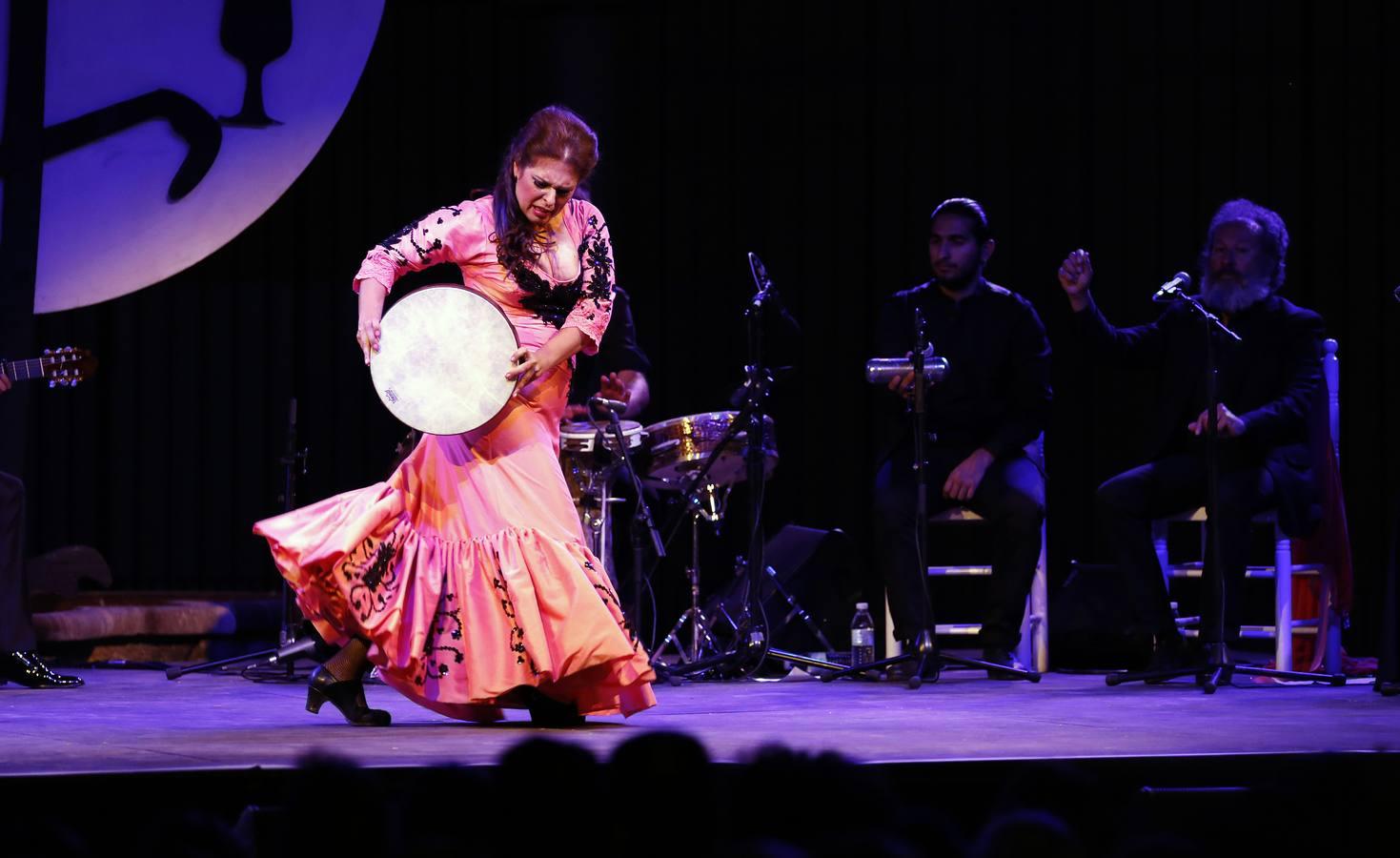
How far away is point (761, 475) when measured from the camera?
5.59 metres

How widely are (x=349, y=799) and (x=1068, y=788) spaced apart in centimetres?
93

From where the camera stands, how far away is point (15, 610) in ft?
19.1

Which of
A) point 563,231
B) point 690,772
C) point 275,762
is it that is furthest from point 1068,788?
point 563,231

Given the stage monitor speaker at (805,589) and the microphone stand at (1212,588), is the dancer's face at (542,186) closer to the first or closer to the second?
the microphone stand at (1212,588)

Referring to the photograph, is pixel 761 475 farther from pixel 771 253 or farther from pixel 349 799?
pixel 349 799

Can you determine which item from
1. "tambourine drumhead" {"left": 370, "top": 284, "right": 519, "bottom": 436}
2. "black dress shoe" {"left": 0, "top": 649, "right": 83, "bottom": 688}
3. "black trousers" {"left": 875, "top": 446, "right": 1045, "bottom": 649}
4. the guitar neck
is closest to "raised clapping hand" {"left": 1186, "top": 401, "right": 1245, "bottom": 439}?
"black trousers" {"left": 875, "top": 446, "right": 1045, "bottom": 649}

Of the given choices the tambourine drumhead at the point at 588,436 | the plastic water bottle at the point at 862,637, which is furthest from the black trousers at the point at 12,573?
the plastic water bottle at the point at 862,637

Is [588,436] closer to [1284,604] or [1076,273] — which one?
[1076,273]

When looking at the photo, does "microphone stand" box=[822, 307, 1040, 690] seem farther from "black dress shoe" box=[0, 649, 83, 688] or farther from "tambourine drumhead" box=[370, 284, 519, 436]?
"black dress shoe" box=[0, 649, 83, 688]

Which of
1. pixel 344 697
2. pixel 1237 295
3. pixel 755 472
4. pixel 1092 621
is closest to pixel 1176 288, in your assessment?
pixel 1237 295

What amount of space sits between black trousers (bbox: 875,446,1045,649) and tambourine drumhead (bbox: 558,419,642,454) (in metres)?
0.89

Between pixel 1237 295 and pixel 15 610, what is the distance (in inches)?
161

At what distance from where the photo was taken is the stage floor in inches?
126

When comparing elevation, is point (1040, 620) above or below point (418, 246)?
below
